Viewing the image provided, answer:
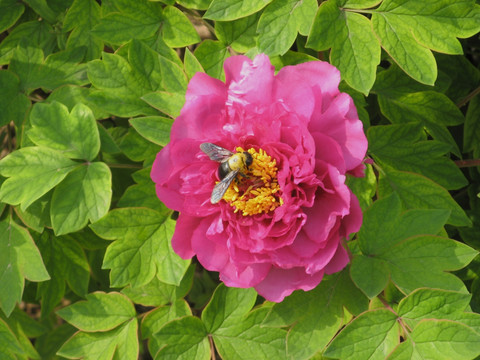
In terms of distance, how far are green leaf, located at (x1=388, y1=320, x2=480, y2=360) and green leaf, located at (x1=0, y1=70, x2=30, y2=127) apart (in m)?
1.15

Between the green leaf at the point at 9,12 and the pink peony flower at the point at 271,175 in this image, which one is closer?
the pink peony flower at the point at 271,175

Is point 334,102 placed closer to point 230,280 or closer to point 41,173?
point 230,280

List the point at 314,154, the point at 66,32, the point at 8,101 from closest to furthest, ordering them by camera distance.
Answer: the point at 314,154
the point at 8,101
the point at 66,32

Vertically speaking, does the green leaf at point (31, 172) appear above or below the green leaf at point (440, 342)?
above

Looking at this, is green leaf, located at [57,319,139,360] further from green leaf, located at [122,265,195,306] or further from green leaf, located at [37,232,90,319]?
green leaf, located at [37,232,90,319]

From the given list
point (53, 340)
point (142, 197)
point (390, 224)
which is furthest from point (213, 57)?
point (53, 340)

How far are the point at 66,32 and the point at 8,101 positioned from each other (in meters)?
0.28

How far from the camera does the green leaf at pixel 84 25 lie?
166 centimetres

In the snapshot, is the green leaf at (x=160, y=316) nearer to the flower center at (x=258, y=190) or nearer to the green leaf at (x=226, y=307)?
the green leaf at (x=226, y=307)

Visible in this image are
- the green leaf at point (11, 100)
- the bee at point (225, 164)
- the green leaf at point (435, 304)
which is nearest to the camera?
the bee at point (225, 164)

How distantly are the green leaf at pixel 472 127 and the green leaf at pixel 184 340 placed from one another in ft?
2.97

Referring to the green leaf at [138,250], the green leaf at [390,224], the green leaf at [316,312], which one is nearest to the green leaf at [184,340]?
the green leaf at [138,250]

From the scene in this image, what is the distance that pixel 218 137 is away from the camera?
1139mm

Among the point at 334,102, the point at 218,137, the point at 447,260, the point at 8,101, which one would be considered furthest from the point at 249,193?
the point at 8,101
